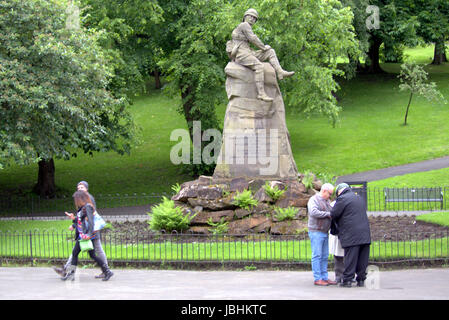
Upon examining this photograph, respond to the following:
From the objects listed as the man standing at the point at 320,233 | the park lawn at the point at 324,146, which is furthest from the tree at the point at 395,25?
the man standing at the point at 320,233

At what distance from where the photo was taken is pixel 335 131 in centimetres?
4112

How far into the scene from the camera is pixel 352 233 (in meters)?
11.7

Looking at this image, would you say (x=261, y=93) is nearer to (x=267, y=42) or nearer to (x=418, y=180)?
(x=267, y=42)

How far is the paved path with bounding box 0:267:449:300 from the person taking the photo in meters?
11.0

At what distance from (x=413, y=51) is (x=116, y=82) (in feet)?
164

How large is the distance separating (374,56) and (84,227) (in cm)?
4309

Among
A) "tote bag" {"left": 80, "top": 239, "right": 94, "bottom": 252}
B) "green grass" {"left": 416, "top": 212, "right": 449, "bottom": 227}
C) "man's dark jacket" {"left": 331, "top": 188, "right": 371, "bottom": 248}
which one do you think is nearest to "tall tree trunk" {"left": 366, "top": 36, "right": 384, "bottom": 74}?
"green grass" {"left": 416, "top": 212, "right": 449, "bottom": 227}

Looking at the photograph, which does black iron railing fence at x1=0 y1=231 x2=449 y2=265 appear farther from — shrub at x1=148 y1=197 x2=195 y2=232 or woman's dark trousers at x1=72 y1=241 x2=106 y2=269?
woman's dark trousers at x1=72 y1=241 x2=106 y2=269

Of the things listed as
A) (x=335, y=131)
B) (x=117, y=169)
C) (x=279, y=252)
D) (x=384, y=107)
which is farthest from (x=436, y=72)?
(x=279, y=252)

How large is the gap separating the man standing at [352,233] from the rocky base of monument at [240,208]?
536 cm

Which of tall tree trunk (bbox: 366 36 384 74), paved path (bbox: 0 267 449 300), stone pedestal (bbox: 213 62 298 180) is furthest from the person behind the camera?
tall tree trunk (bbox: 366 36 384 74)

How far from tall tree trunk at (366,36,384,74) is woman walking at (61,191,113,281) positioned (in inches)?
1502

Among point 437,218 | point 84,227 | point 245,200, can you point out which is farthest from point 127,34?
point 84,227

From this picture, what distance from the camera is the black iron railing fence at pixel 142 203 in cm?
2364
